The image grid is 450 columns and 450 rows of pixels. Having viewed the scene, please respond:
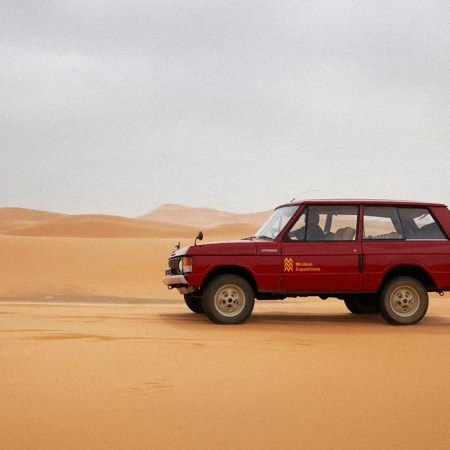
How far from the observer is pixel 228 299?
11586 millimetres

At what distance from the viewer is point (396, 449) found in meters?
4.48

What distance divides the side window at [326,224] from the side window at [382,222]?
0.69 feet

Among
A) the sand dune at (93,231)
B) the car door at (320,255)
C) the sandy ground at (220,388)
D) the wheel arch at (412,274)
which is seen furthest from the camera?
the sand dune at (93,231)

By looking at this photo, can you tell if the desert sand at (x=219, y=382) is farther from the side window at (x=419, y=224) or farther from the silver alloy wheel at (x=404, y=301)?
the side window at (x=419, y=224)

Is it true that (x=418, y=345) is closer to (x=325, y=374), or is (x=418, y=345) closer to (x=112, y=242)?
(x=325, y=374)

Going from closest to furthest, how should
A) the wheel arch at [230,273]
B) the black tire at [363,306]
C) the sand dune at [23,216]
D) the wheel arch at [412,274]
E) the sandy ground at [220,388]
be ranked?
the sandy ground at [220,388] → the wheel arch at [230,273] → the wheel arch at [412,274] → the black tire at [363,306] → the sand dune at [23,216]

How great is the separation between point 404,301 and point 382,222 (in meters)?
1.29

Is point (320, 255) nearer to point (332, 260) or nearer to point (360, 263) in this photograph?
point (332, 260)

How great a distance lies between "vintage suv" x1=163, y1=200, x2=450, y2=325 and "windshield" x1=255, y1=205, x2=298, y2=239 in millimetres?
22

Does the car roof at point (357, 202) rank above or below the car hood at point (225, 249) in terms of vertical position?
above

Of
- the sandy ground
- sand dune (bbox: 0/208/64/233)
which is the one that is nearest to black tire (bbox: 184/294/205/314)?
A: the sandy ground

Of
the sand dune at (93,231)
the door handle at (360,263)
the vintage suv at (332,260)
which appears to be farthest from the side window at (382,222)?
the sand dune at (93,231)

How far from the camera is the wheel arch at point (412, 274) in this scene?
39.5ft

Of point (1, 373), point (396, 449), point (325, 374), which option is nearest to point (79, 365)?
point (1, 373)
